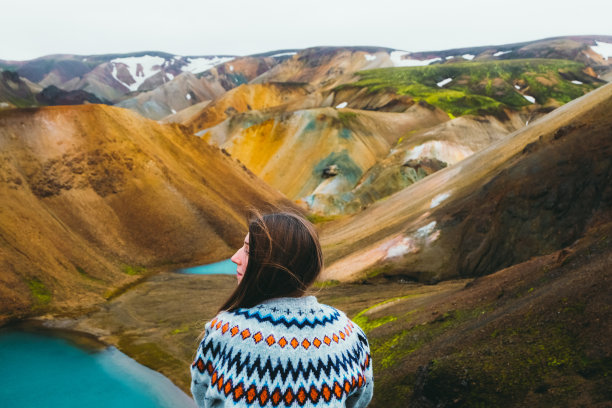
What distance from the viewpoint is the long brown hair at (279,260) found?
120 inches

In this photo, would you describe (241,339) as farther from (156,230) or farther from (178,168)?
(178,168)

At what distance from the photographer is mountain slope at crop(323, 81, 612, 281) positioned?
58.6 ft

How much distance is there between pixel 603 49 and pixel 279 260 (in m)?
196

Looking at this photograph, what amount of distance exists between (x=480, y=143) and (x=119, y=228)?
47477mm

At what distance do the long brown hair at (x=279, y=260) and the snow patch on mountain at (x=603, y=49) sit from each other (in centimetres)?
18280

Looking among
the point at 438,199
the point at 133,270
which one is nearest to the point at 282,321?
the point at 438,199

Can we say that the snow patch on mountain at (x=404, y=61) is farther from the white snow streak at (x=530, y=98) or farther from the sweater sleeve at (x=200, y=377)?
the sweater sleeve at (x=200, y=377)

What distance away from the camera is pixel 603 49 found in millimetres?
163125

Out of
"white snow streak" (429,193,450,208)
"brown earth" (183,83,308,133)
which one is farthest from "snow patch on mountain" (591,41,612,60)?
"white snow streak" (429,193,450,208)

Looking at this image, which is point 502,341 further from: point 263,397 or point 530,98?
point 530,98

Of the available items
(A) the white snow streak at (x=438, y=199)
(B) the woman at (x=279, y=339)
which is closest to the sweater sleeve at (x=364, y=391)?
(B) the woman at (x=279, y=339)

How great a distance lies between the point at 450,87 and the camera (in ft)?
330

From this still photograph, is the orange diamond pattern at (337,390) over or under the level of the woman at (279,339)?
under

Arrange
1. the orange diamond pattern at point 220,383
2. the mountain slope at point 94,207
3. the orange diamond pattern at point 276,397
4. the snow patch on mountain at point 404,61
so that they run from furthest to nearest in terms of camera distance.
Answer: the snow patch on mountain at point 404,61 < the mountain slope at point 94,207 < the orange diamond pattern at point 220,383 < the orange diamond pattern at point 276,397
